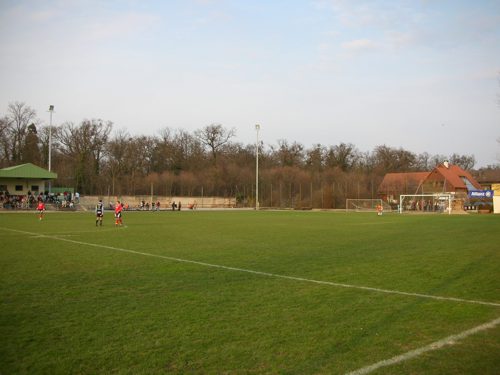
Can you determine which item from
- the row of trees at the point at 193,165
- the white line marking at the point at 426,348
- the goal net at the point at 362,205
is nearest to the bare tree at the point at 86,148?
the row of trees at the point at 193,165

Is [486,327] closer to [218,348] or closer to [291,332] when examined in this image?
[291,332]

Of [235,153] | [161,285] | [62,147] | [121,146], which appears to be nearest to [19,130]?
[62,147]

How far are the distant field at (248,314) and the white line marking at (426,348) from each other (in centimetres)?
3

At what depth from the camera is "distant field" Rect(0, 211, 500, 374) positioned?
509 centimetres

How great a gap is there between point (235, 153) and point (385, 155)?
34.4 meters

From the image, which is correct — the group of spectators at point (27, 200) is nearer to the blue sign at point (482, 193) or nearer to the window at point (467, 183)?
the blue sign at point (482, 193)

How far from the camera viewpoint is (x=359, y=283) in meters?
9.65

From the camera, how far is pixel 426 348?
5.55 metres

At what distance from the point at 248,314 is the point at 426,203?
58740mm

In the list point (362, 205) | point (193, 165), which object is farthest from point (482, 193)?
point (193, 165)

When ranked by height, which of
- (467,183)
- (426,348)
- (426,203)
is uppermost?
(467,183)

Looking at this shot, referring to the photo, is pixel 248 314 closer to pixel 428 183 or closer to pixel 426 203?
pixel 426 203

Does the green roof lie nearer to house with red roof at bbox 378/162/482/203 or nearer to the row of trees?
the row of trees

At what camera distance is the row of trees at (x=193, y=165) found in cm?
Answer: 7588
